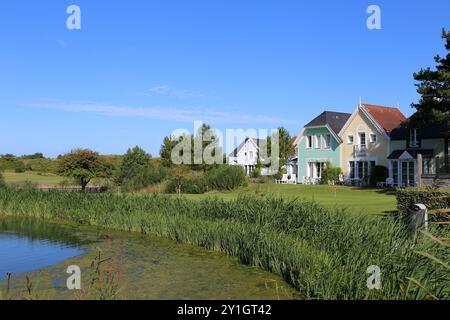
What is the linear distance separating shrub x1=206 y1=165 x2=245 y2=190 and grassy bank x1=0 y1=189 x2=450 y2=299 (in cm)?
1460

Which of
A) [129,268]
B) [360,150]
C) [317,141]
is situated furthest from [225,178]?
[129,268]

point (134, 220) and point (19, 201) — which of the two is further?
point (19, 201)

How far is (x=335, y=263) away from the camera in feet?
25.4

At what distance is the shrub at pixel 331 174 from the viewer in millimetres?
41688

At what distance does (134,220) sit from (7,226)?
5.77 metres

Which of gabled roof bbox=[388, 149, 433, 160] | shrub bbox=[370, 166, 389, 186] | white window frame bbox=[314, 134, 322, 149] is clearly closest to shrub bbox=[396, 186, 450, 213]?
gabled roof bbox=[388, 149, 433, 160]

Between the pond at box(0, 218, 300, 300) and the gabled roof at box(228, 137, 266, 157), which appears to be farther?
the gabled roof at box(228, 137, 266, 157)

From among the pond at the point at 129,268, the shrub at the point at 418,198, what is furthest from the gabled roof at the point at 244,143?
the pond at the point at 129,268

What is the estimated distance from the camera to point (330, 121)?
45594 mm

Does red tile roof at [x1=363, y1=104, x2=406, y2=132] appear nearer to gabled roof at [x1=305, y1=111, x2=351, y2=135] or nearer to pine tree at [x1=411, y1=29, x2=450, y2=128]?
gabled roof at [x1=305, y1=111, x2=351, y2=135]

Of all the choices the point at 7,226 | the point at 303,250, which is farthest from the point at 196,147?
the point at 303,250

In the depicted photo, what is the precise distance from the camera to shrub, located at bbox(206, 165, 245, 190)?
3406 cm

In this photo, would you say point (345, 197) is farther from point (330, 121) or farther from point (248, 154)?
point (248, 154)
